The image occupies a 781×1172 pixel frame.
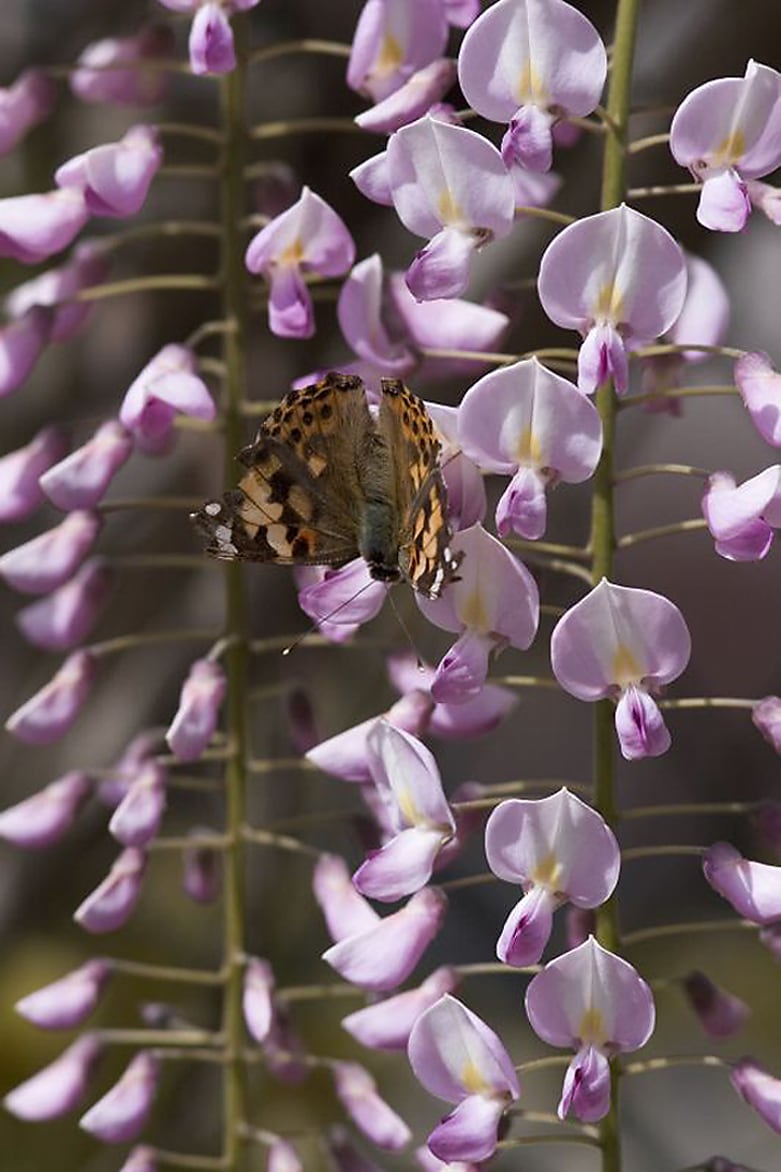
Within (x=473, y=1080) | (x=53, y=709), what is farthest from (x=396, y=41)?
(x=473, y=1080)

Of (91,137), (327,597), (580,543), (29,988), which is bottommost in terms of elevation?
(29,988)

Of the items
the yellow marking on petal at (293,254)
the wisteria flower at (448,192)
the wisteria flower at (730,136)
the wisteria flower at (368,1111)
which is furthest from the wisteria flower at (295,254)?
the wisteria flower at (368,1111)

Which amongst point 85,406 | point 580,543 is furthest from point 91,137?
point 580,543

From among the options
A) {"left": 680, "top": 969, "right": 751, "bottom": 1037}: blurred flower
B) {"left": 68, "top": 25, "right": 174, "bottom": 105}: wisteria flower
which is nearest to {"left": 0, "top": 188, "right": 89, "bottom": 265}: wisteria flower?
{"left": 68, "top": 25, "right": 174, "bottom": 105}: wisteria flower

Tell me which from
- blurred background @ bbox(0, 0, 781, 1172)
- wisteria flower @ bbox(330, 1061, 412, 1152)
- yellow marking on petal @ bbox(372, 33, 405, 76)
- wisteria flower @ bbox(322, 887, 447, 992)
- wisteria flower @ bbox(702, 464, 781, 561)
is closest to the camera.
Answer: wisteria flower @ bbox(702, 464, 781, 561)

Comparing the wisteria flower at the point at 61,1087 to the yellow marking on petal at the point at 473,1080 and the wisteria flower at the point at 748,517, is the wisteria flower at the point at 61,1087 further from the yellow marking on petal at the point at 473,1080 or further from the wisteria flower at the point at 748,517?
the wisteria flower at the point at 748,517

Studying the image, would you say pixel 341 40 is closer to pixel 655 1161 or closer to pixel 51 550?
pixel 51 550

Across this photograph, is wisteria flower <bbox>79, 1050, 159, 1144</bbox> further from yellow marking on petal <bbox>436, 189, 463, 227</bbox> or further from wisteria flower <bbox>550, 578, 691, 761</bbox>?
yellow marking on petal <bbox>436, 189, 463, 227</bbox>
